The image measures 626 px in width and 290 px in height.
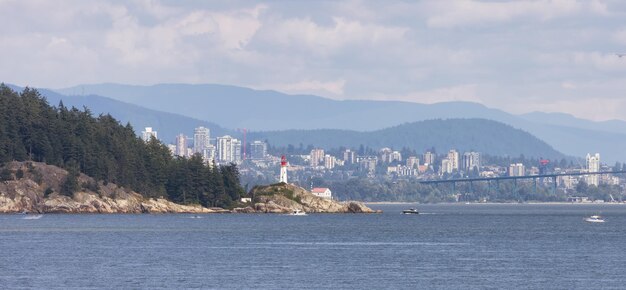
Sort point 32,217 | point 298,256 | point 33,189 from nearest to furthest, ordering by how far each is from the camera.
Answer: point 298,256
point 32,217
point 33,189

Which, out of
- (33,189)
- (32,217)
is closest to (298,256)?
(32,217)

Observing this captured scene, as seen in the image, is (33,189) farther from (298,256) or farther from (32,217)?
(298,256)

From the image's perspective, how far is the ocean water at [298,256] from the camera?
3509 inches

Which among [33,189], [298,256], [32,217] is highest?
[33,189]

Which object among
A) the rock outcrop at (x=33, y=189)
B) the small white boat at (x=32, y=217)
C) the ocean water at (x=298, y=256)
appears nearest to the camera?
the ocean water at (x=298, y=256)

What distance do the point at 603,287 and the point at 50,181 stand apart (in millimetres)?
123939

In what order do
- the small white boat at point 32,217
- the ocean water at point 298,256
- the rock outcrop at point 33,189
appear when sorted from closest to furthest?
the ocean water at point 298,256
the small white boat at point 32,217
the rock outcrop at point 33,189

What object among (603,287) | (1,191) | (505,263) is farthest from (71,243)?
(1,191)

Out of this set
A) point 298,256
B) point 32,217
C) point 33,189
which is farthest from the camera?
point 33,189

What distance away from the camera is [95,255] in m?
112

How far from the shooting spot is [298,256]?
113875 millimetres

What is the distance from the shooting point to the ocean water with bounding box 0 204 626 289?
3509 inches

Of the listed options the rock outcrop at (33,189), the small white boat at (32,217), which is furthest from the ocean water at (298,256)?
the rock outcrop at (33,189)

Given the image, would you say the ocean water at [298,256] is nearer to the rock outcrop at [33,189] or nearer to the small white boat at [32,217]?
the small white boat at [32,217]
